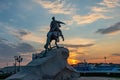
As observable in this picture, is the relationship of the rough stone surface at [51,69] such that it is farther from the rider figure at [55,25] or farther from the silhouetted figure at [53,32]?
the rider figure at [55,25]

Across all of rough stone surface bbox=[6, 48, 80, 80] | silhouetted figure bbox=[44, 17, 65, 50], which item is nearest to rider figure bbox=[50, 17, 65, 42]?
silhouetted figure bbox=[44, 17, 65, 50]

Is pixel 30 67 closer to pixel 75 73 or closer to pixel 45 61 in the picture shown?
pixel 45 61

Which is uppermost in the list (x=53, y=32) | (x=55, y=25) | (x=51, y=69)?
(x=55, y=25)

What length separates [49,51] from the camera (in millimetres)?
23875

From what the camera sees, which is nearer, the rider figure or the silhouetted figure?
the silhouetted figure

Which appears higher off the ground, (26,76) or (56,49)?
(56,49)

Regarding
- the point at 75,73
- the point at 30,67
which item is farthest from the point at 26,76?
the point at 75,73

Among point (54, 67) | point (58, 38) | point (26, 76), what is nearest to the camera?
point (26, 76)

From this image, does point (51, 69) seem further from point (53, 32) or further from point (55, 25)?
point (55, 25)

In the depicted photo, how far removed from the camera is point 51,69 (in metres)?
22.5

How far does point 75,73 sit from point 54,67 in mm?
2252

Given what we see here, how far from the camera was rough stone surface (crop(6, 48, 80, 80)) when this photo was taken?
21.7m

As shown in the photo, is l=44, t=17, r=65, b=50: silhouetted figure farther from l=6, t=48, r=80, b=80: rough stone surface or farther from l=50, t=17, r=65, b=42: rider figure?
l=6, t=48, r=80, b=80: rough stone surface

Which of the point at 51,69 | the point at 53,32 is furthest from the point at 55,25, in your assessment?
the point at 51,69
